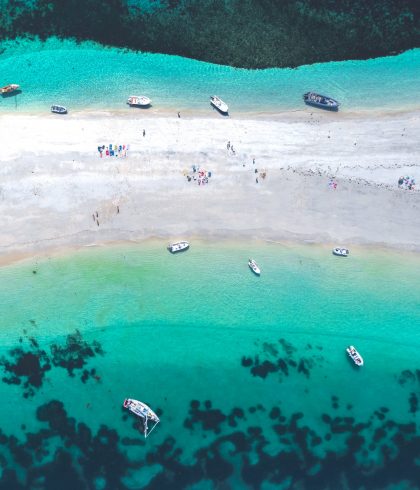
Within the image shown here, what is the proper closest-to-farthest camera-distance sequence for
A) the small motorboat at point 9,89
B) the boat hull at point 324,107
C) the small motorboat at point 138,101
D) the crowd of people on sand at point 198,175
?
the crowd of people on sand at point 198,175 → the small motorboat at point 9,89 → the small motorboat at point 138,101 → the boat hull at point 324,107

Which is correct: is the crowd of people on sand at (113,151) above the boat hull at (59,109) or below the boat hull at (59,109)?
below

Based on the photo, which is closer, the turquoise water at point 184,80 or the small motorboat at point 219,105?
the small motorboat at point 219,105

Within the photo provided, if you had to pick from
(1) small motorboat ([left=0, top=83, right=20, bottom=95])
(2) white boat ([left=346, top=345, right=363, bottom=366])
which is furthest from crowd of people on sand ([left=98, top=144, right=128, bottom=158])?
(2) white boat ([left=346, top=345, right=363, bottom=366])

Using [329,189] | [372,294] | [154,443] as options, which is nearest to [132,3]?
[329,189]

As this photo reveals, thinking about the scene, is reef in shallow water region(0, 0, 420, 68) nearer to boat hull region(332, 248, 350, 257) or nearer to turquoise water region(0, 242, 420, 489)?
boat hull region(332, 248, 350, 257)

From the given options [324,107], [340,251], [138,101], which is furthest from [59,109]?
[340,251]

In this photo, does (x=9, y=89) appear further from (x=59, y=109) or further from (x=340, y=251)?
(x=340, y=251)

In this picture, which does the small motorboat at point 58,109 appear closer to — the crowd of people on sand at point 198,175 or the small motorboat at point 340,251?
the crowd of people on sand at point 198,175

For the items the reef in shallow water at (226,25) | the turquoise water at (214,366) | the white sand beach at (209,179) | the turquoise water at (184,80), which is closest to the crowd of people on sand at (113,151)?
the white sand beach at (209,179)
